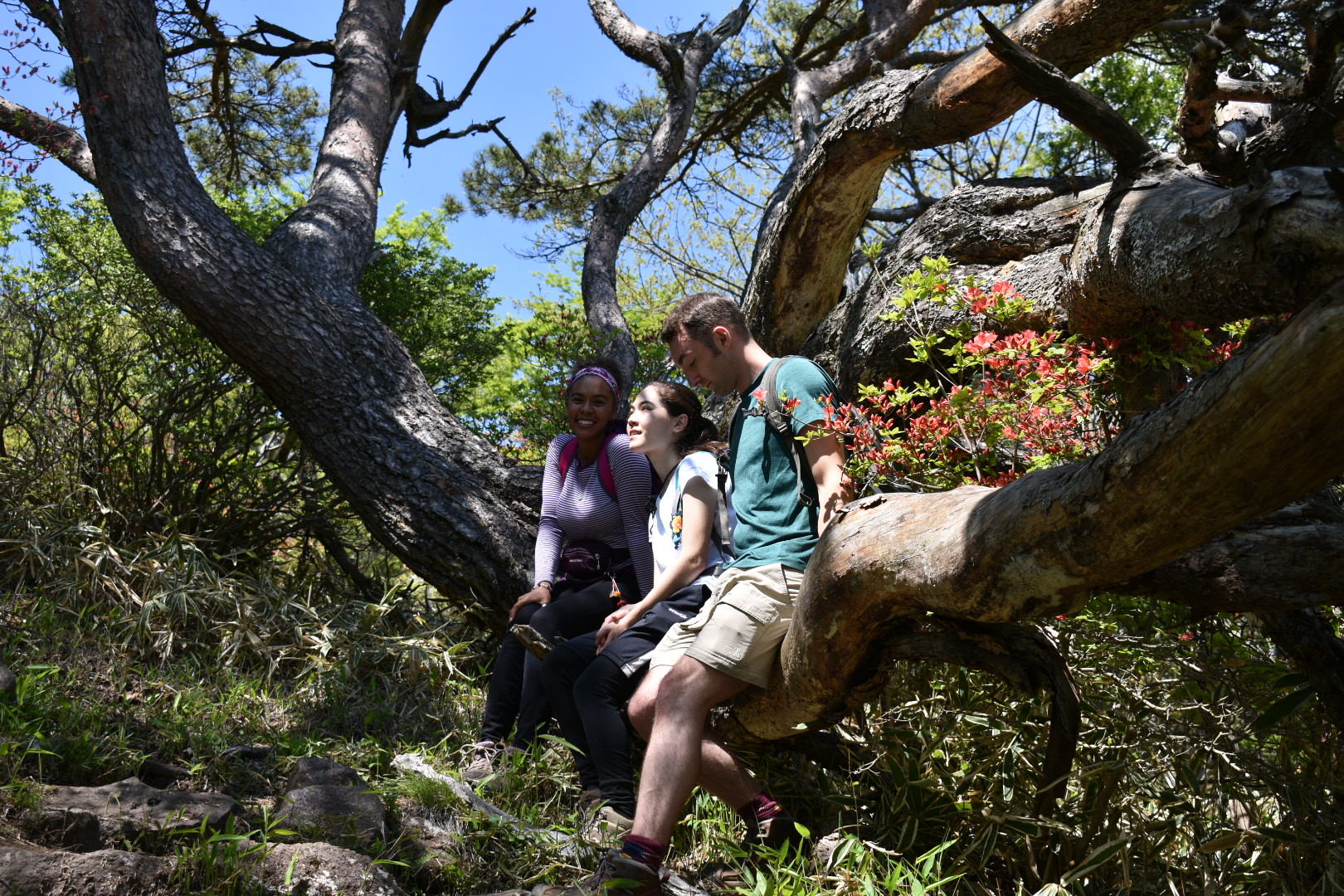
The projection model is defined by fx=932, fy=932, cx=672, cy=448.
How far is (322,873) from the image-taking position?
100 inches

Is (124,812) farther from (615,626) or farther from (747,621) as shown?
(747,621)

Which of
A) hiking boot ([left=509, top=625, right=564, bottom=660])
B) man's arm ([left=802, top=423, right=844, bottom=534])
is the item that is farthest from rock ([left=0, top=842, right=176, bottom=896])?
man's arm ([left=802, top=423, right=844, bottom=534])

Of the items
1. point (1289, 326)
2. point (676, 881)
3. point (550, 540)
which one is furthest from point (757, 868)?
point (1289, 326)

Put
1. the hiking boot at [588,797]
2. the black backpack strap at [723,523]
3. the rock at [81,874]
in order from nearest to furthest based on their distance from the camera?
the rock at [81,874] < the hiking boot at [588,797] < the black backpack strap at [723,523]

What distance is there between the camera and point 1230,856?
276 cm

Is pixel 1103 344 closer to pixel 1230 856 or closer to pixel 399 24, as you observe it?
pixel 1230 856

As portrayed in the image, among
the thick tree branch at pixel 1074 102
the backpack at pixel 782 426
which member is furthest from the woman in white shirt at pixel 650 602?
the thick tree branch at pixel 1074 102

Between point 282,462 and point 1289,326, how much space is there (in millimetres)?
5768

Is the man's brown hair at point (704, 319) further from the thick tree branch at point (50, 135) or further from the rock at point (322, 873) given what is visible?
the thick tree branch at point (50, 135)

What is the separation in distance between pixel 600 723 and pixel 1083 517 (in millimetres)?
1865

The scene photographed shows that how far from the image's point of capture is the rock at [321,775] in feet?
10.1

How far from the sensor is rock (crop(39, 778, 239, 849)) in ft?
8.60

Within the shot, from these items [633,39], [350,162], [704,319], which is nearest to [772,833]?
[704,319]

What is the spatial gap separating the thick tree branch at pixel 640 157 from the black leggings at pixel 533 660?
3.06 meters
